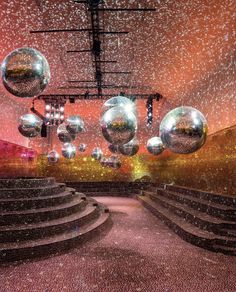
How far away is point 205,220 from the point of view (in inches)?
209

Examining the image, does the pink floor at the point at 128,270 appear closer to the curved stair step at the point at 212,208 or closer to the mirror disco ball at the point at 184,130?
the curved stair step at the point at 212,208

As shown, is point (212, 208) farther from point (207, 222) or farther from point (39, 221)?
point (39, 221)

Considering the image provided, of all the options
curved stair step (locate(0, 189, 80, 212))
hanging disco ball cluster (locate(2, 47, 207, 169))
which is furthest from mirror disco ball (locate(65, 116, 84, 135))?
hanging disco ball cluster (locate(2, 47, 207, 169))

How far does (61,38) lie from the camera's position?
6.07 m

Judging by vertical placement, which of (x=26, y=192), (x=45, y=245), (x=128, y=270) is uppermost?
(x=26, y=192)

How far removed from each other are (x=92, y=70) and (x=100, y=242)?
16.3 ft

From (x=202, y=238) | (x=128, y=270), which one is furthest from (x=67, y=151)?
(x=128, y=270)

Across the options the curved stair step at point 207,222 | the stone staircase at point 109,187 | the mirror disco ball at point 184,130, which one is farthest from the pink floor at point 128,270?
the stone staircase at point 109,187

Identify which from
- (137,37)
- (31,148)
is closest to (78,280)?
(137,37)

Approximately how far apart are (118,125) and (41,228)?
244 centimetres

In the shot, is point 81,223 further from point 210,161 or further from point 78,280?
point 210,161

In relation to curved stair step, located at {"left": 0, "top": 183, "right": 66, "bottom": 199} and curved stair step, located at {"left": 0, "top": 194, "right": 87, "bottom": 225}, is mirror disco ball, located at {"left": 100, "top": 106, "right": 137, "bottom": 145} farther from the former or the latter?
curved stair step, located at {"left": 0, "top": 183, "right": 66, "bottom": 199}

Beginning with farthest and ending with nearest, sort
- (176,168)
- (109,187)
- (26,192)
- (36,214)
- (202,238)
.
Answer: (109,187) → (176,168) → (26,192) → (36,214) → (202,238)

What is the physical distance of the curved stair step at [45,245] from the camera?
399cm
